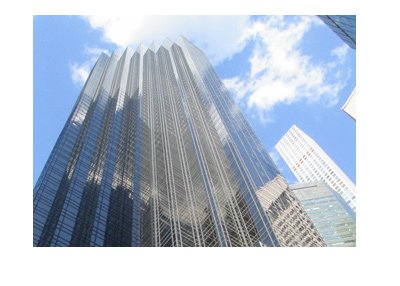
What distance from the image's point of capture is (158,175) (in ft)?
253

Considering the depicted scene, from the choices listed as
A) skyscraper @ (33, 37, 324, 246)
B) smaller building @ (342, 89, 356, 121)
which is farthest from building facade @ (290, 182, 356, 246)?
smaller building @ (342, 89, 356, 121)

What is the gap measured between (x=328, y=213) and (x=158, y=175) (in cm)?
6937

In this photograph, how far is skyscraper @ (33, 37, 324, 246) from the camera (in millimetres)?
54875

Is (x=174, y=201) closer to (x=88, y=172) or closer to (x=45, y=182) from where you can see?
(x=88, y=172)

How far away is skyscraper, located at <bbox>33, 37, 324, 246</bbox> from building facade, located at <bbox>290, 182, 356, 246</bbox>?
134 feet

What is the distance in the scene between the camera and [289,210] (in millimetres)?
64625

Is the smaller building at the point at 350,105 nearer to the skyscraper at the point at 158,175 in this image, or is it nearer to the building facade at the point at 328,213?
the skyscraper at the point at 158,175

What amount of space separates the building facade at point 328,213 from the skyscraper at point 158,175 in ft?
134

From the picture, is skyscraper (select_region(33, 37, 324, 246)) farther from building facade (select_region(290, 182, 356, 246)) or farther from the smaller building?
building facade (select_region(290, 182, 356, 246))

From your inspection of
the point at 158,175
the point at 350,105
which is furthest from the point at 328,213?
the point at 350,105

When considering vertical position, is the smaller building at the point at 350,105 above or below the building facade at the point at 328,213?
below

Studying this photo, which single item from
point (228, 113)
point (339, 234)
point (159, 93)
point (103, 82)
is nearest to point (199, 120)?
point (228, 113)

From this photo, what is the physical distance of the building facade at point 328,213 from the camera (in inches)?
4664

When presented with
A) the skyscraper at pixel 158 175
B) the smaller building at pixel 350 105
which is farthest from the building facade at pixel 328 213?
the smaller building at pixel 350 105
